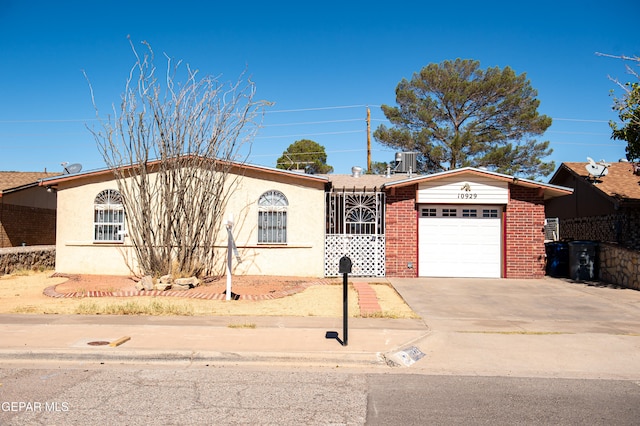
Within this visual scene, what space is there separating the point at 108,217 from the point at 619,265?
51.1ft

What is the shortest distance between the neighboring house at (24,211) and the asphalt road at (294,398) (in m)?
17.0

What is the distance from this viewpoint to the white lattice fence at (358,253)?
16.1m

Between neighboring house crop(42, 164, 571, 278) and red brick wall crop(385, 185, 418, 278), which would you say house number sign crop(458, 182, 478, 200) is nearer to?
neighboring house crop(42, 164, 571, 278)

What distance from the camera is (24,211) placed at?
71.9 ft

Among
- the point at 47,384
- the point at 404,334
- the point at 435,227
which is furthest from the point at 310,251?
the point at 47,384

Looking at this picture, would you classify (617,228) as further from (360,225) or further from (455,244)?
(360,225)

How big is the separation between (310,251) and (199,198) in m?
3.79

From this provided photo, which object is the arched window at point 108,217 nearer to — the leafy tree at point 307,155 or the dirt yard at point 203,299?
the dirt yard at point 203,299

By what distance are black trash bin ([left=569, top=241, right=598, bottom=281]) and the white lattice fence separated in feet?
20.3

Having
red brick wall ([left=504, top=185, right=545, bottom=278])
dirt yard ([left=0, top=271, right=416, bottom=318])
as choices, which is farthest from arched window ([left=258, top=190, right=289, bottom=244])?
red brick wall ([left=504, top=185, right=545, bottom=278])

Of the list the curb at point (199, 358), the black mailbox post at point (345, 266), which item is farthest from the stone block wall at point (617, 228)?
the curb at point (199, 358)

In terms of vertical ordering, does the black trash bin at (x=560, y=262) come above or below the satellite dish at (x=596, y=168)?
below

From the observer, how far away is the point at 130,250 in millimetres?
15812

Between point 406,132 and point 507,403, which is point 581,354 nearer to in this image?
point 507,403
